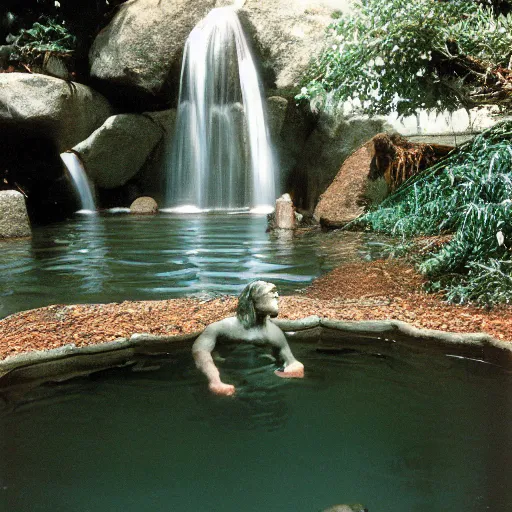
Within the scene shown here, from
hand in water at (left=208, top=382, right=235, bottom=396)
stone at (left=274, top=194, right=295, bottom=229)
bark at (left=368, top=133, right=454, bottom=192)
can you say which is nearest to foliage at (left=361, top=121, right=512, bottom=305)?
hand in water at (left=208, top=382, right=235, bottom=396)

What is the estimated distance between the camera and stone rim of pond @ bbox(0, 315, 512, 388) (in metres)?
3.13

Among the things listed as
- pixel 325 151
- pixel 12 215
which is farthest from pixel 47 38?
pixel 325 151

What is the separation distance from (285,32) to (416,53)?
330 inches

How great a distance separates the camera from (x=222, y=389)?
2.76m

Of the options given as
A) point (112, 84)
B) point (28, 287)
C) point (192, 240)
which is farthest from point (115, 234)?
point (112, 84)

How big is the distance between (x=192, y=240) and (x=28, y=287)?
369 cm

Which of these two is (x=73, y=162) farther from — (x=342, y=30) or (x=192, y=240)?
(x=342, y=30)

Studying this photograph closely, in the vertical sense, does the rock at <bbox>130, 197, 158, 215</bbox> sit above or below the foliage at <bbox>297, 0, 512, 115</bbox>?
below

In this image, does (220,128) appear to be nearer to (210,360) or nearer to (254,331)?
(254,331)

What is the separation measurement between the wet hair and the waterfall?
13.0 metres

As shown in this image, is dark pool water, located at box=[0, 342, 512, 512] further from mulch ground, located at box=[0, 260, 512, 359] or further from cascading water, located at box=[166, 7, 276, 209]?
cascading water, located at box=[166, 7, 276, 209]

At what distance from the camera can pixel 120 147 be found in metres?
15.6

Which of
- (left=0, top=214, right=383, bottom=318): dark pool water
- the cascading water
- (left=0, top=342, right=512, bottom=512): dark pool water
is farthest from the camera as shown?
the cascading water

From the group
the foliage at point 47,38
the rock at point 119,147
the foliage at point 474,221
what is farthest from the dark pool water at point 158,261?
the foliage at point 47,38
